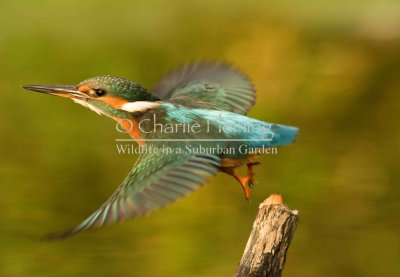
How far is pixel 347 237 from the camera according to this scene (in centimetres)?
426

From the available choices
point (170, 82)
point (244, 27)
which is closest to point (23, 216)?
point (170, 82)

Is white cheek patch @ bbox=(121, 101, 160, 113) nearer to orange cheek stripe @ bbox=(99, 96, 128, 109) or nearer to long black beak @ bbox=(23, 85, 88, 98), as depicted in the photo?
orange cheek stripe @ bbox=(99, 96, 128, 109)

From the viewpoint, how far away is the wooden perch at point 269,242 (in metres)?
2.54

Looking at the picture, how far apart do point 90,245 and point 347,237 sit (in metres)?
1.05

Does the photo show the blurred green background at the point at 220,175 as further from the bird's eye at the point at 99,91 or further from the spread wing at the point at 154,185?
the spread wing at the point at 154,185

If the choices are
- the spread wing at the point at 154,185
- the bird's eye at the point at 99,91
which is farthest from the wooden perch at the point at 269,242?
the bird's eye at the point at 99,91

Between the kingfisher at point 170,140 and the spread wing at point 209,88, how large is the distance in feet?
0.07

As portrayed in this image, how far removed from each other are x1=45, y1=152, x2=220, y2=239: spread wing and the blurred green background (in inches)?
56.6

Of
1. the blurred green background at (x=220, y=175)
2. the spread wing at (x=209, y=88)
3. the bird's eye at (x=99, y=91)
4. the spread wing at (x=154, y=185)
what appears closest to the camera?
the spread wing at (x=154, y=185)

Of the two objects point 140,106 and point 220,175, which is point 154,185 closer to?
point 140,106

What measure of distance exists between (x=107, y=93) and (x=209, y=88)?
46 centimetres

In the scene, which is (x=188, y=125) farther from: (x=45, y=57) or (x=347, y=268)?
(x=45, y=57)

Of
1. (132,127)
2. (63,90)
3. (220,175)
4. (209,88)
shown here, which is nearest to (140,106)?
(132,127)

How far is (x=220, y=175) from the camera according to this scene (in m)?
4.43
